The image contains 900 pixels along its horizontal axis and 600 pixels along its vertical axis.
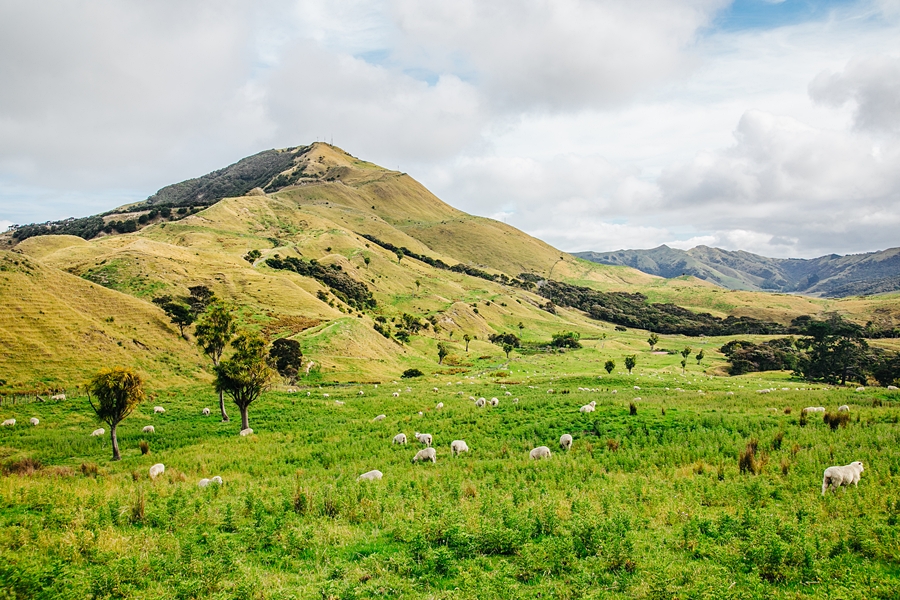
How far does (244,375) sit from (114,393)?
22.7 ft

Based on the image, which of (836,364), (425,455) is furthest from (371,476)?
(836,364)

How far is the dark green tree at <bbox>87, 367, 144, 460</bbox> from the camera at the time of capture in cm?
2164

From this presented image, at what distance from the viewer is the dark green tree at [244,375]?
2750cm

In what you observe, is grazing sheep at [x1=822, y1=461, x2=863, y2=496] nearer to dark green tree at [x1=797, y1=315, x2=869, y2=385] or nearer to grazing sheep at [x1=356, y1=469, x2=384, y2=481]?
grazing sheep at [x1=356, y1=469, x2=384, y2=481]

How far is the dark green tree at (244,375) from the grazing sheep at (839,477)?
2831cm

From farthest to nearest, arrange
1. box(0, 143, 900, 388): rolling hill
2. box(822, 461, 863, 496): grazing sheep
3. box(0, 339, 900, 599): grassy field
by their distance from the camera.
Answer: box(0, 143, 900, 388): rolling hill
box(822, 461, 863, 496): grazing sheep
box(0, 339, 900, 599): grassy field

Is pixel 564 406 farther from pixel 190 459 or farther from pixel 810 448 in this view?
pixel 190 459

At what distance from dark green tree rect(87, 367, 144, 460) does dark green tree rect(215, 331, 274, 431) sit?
217 inches

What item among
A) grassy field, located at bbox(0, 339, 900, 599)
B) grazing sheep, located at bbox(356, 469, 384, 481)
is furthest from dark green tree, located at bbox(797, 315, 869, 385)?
grazing sheep, located at bbox(356, 469, 384, 481)

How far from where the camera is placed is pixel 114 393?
2195 centimetres

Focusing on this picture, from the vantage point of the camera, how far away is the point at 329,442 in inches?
911

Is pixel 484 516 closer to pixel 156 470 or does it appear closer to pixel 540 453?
pixel 540 453

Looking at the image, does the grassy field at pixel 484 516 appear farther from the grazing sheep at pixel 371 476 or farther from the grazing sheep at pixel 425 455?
the grazing sheep at pixel 425 455

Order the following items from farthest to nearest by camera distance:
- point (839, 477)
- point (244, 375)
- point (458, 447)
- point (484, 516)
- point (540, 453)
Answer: point (244, 375) → point (458, 447) → point (540, 453) → point (839, 477) → point (484, 516)
